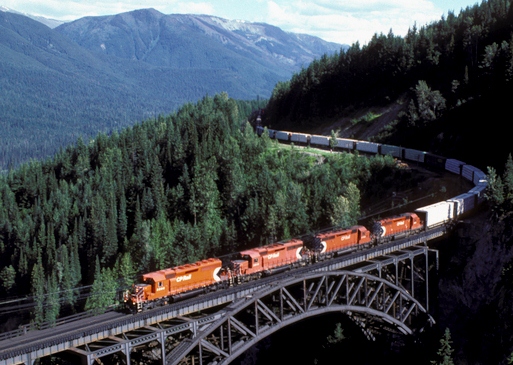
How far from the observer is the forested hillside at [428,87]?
342 feet

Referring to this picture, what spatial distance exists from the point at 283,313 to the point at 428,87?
97139mm

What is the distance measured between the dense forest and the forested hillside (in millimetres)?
17753

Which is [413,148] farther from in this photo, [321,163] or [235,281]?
[235,281]

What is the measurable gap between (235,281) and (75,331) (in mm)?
17368

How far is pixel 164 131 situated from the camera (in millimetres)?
152250

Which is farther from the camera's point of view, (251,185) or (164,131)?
(164,131)

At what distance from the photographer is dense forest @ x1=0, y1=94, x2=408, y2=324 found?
8881 centimetres

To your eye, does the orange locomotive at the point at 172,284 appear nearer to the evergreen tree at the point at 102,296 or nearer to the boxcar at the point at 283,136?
the evergreen tree at the point at 102,296

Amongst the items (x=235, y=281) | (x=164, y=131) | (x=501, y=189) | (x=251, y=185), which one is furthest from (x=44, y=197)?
(x=501, y=189)

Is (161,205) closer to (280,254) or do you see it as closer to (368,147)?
(368,147)

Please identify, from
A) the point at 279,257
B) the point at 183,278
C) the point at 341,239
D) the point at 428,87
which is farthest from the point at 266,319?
the point at 428,87

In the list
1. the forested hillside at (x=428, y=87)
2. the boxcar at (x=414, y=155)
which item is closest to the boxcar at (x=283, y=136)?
the forested hillside at (x=428, y=87)

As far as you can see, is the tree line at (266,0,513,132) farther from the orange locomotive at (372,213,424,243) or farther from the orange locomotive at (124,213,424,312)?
the orange locomotive at (124,213,424,312)

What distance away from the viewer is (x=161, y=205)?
4321 inches
